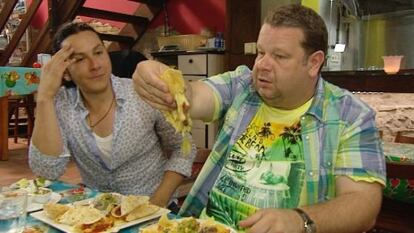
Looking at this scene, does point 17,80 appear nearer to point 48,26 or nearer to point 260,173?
point 48,26

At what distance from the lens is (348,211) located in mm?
1046

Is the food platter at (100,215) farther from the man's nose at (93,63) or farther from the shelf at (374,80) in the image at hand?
the shelf at (374,80)

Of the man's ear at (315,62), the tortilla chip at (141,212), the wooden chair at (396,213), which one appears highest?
the man's ear at (315,62)

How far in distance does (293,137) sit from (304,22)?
1.08ft

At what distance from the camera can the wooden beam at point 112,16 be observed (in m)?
5.23

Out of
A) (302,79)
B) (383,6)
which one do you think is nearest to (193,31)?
(383,6)

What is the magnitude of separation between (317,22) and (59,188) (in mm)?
977

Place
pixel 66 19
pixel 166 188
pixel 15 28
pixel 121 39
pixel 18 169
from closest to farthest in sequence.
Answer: pixel 166 188, pixel 18 169, pixel 66 19, pixel 121 39, pixel 15 28

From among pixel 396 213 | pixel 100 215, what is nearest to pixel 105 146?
pixel 100 215

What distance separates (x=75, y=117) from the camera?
64.1 inches

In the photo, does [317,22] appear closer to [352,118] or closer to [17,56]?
[352,118]

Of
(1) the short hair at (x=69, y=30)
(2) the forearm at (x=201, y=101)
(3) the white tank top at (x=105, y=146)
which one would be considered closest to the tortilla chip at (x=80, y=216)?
(2) the forearm at (x=201, y=101)

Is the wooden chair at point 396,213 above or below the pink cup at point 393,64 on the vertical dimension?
below

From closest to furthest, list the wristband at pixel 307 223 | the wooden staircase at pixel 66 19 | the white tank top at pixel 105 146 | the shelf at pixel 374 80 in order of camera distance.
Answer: the wristband at pixel 307 223 < the white tank top at pixel 105 146 < the shelf at pixel 374 80 < the wooden staircase at pixel 66 19
